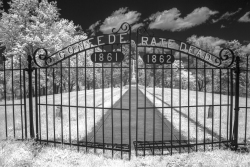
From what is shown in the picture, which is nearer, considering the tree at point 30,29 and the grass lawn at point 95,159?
the grass lawn at point 95,159

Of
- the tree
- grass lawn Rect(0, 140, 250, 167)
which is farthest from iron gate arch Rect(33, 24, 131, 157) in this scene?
the tree

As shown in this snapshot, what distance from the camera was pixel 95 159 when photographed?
5316mm

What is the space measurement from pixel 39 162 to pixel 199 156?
4081 mm

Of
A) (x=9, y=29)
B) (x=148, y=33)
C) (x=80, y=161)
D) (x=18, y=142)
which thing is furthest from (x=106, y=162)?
(x=9, y=29)

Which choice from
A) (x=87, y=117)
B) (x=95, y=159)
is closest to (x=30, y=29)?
(x=87, y=117)

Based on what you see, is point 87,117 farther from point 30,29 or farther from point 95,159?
point 30,29

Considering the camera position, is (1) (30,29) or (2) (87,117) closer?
(2) (87,117)

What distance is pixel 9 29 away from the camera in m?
15.1

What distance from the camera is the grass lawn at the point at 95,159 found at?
16.4 feet

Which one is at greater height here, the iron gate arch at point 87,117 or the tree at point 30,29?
the tree at point 30,29

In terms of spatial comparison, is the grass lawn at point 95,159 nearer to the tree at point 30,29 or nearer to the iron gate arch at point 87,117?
the iron gate arch at point 87,117

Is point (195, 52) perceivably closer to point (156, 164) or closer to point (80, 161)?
point (156, 164)

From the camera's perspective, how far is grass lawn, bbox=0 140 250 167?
16.4 ft

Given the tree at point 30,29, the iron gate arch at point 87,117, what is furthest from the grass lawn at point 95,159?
the tree at point 30,29
